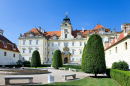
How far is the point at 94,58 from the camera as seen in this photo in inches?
473

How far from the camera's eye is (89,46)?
12.6 meters

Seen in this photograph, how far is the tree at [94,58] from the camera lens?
38.8 ft

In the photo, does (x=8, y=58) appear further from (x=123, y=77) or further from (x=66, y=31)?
(x=123, y=77)

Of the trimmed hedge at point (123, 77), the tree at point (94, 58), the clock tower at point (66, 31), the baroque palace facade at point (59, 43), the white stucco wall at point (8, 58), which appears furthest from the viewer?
the clock tower at point (66, 31)

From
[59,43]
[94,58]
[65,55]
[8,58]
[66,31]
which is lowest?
[8,58]

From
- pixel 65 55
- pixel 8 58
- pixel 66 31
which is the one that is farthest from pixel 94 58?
pixel 66 31

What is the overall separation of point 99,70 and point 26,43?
39291 mm

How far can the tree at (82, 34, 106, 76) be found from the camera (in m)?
11.8

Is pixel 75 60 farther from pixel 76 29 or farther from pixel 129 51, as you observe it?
pixel 129 51

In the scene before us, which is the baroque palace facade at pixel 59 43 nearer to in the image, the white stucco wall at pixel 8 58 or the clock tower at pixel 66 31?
the clock tower at pixel 66 31

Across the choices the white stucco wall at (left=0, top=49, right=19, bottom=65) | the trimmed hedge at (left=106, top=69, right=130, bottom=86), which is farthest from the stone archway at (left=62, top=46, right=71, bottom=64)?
the trimmed hedge at (left=106, top=69, right=130, bottom=86)

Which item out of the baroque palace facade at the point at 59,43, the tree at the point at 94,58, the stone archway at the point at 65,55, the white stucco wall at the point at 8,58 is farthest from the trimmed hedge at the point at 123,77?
the stone archway at the point at 65,55

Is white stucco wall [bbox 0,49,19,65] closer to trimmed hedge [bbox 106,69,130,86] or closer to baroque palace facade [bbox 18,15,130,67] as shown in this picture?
baroque palace facade [bbox 18,15,130,67]

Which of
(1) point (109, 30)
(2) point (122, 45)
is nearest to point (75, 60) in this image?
(1) point (109, 30)
